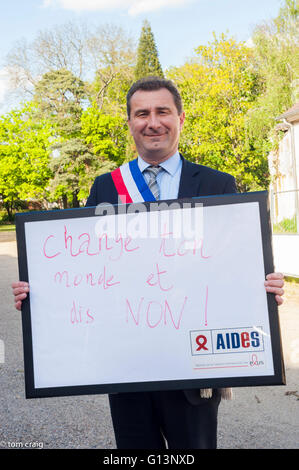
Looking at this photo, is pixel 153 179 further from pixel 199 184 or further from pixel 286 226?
pixel 286 226

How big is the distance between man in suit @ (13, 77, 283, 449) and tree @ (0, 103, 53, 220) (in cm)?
3327

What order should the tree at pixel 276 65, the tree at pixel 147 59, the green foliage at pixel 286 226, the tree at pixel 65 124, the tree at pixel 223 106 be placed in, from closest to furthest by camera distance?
1. the green foliage at pixel 286 226
2. the tree at pixel 276 65
3. the tree at pixel 223 106
4. the tree at pixel 147 59
5. the tree at pixel 65 124

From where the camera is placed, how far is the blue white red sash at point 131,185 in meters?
1.99

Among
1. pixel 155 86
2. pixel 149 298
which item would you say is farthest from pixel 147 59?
pixel 149 298

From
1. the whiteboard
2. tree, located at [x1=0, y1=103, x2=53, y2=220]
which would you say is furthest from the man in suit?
tree, located at [x1=0, y1=103, x2=53, y2=220]

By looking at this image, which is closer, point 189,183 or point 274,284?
point 274,284

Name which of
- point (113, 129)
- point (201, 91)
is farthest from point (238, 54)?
point (113, 129)

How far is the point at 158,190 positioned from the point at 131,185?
0.13 m

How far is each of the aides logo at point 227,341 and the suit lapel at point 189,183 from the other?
594 millimetres

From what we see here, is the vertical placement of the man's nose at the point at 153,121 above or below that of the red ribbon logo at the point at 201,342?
above

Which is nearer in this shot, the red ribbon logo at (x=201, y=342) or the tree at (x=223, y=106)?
the red ribbon logo at (x=201, y=342)

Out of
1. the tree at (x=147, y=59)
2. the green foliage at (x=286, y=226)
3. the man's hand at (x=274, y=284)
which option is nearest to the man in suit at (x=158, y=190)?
the man's hand at (x=274, y=284)

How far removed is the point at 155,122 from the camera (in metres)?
1.99

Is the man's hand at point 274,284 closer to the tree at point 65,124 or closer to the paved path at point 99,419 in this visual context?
the paved path at point 99,419
